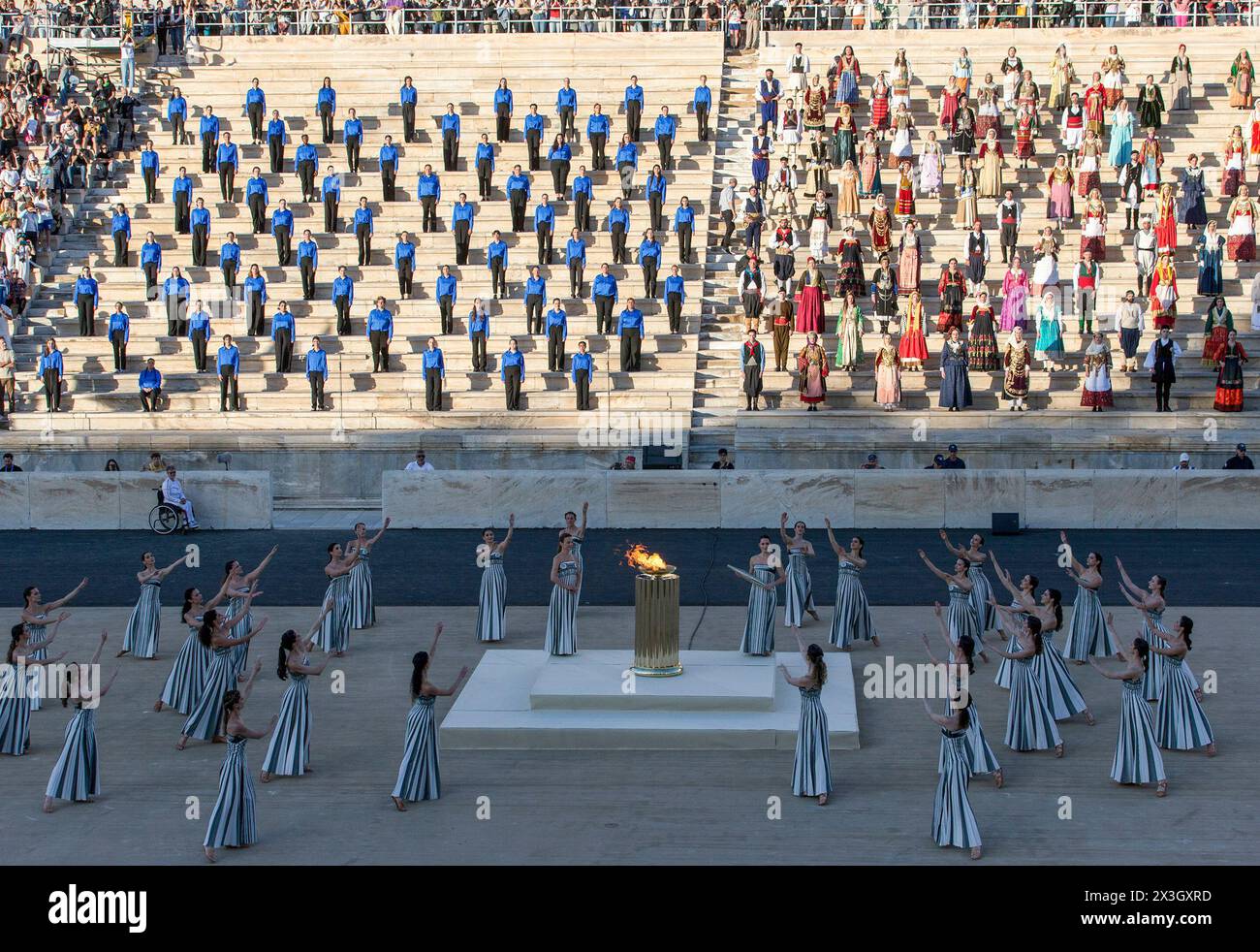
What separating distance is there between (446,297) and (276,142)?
6960mm

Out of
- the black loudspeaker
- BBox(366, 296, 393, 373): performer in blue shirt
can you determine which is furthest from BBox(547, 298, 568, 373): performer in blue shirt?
the black loudspeaker

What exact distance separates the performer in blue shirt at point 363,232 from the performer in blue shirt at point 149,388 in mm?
5405

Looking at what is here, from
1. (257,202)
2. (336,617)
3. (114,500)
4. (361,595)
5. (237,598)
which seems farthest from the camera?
(257,202)

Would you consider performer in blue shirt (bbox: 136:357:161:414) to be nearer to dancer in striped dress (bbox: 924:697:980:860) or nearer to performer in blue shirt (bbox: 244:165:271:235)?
performer in blue shirt (bbox: 244:165:271:235)

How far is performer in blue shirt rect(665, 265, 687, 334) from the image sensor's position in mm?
34250

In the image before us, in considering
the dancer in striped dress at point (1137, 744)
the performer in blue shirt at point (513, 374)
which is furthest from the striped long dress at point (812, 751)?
the performer in blue shirt at point (513, 374)

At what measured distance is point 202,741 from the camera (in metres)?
17.4

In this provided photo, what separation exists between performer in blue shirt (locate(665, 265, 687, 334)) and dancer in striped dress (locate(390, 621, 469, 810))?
19776 mm

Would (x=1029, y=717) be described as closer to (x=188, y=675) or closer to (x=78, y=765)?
(x=188, y=675)

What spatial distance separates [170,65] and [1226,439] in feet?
86.8

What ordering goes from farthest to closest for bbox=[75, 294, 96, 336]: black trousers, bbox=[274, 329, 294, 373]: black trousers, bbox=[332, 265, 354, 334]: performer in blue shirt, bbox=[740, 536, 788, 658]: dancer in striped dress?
bbox=[75, 294, 96, 336]: black trousers
bbox=[332, 265, 354, 334]: performer in blue shirt
bbox=[274, 329, 294, 373]: black trousers
bbox=[740, 536, 788, 658]: dancer in striped dress

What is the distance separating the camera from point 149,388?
33125 mm

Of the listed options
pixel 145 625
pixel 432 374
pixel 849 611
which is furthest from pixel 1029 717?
pixel 432 374

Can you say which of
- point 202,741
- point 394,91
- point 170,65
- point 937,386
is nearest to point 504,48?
point 394,91
